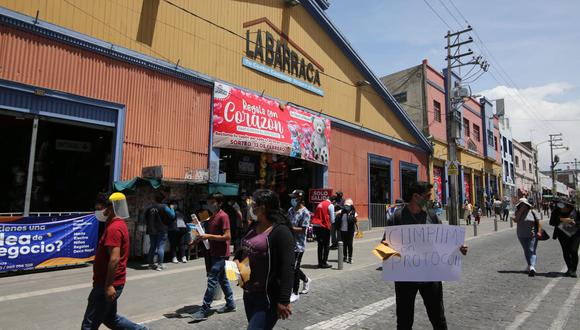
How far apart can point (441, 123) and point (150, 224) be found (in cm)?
2681

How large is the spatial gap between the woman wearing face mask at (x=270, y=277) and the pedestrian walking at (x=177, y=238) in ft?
25.6

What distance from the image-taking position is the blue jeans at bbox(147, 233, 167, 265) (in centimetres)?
955

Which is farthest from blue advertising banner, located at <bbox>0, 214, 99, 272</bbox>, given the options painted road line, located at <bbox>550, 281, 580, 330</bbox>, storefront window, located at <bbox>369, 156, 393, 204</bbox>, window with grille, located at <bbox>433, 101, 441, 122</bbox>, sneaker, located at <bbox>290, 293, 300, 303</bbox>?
window with grille, located at <bbox>433, 101, 441, 122</bbox>

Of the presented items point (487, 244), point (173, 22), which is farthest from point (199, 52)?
point (487, 244)

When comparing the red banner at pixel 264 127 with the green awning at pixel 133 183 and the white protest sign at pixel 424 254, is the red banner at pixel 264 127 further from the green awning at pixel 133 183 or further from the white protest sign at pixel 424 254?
the white protest sign at pixel 424 254

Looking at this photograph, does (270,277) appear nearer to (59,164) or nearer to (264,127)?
(264,127)

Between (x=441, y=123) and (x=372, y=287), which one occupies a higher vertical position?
(x=441, y=123)

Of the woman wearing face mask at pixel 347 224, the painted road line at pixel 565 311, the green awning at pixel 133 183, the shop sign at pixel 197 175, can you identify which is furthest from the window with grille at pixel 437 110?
the green awning at pixel 133 183

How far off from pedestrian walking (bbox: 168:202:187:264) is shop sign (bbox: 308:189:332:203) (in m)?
6.72

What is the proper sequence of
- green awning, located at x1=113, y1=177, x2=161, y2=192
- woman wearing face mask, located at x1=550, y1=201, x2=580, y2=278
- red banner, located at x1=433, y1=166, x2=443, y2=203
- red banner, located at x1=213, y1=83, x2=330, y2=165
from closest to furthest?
woman wearing face mask, located at x1=550, y1=201, x2=580, y2=278
green awning, located at x1=113, y1=177, x2=161, y2=192
red banner, located at x1=213, y1=83, x2=330, y2=165
red banner, located at x1=433, y1=166, x2=443, y2=203

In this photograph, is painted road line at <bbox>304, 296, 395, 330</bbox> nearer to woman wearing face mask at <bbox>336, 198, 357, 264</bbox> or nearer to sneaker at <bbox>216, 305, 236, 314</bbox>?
sneaker at <bbox>216, 305, 236, 314</bbox>

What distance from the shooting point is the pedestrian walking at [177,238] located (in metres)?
10.6

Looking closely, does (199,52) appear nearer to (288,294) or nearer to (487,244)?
(288,294)

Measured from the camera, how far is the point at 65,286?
7590 millimetres
